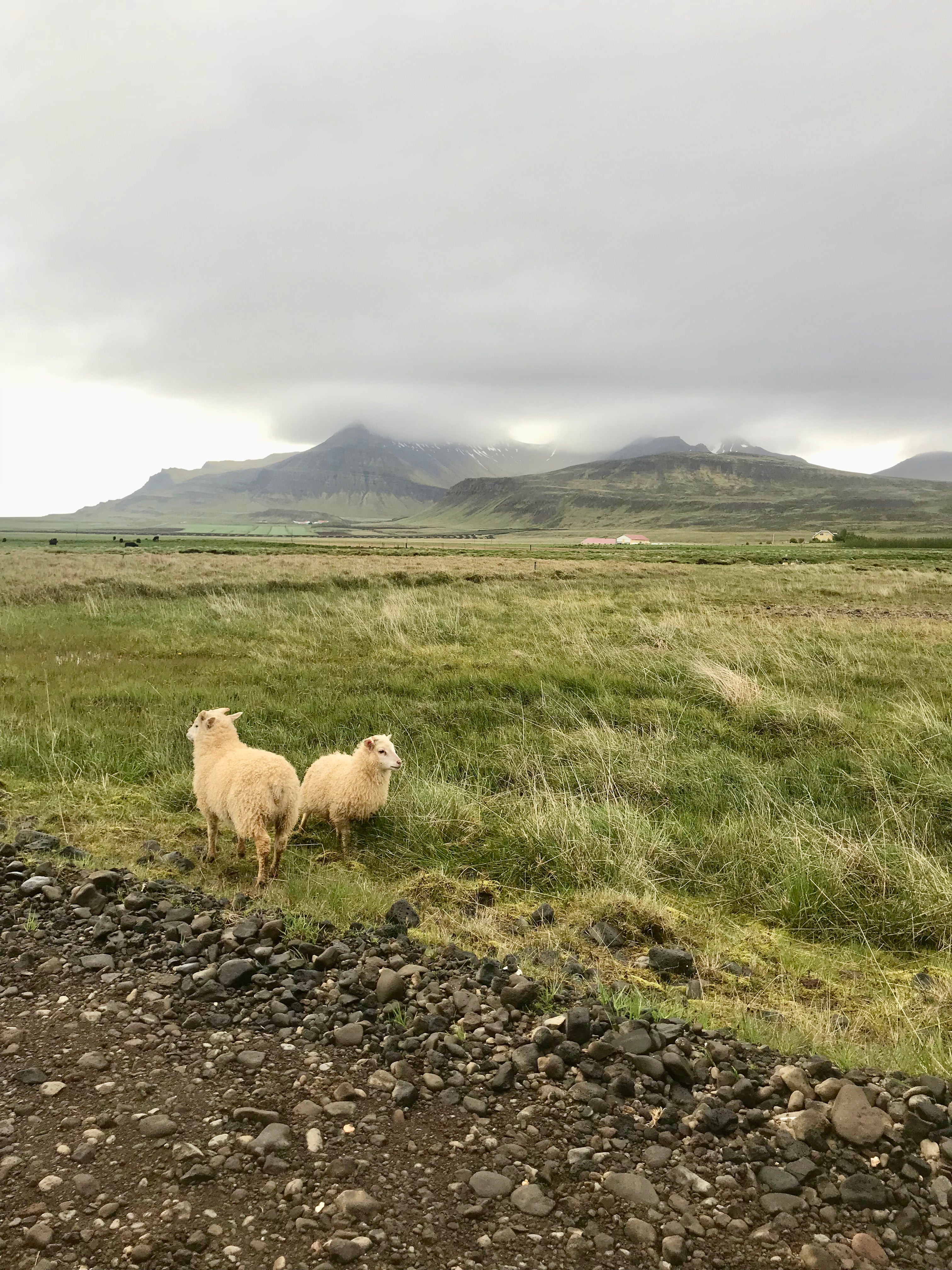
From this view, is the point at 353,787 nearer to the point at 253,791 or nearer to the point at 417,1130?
the point at 253,791

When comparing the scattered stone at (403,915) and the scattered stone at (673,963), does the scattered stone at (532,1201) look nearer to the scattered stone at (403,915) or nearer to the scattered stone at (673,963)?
the scattered stone at (673,963)

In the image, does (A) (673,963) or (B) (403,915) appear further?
(B) (403,915)

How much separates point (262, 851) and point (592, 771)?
448cm

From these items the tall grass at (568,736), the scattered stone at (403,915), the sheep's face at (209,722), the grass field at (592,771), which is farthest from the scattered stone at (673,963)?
the sheep's face at (209,722)

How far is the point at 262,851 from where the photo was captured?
21.4 ft

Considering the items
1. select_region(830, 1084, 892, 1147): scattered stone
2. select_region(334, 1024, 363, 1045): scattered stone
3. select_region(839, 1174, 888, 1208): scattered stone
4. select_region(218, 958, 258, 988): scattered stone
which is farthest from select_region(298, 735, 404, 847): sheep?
select_region(839, 1174, 888, 1208): scattered stone

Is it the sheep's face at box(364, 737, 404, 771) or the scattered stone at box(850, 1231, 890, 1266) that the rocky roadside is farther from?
the sheep's face at box(364, 737, 404, 771)

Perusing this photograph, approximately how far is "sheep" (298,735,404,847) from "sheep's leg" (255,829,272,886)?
116cm

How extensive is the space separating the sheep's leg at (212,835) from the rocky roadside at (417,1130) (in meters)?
2.15

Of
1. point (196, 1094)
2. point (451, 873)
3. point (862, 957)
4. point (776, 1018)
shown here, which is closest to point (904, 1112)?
point (776, 1018)

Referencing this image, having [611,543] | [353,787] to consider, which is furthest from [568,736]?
[611,543]

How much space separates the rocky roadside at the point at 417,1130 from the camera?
9.39ft

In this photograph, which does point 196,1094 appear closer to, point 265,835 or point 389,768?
point 265,835

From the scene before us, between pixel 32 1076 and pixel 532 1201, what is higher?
pixel 32 1076
